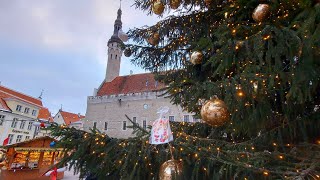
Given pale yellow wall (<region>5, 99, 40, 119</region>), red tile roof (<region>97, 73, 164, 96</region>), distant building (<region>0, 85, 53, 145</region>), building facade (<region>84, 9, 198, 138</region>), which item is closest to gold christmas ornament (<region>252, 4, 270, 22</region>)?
building facade (<region>84, 9, 198, 138</region>)

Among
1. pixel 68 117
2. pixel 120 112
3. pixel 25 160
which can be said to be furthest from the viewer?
pixel 68 117

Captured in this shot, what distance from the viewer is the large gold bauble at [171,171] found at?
1.91 meters

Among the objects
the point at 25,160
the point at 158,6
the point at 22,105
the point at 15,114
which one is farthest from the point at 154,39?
the point at 22,105

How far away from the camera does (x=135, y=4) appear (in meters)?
4.26

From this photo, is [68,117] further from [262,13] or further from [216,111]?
[262,13]

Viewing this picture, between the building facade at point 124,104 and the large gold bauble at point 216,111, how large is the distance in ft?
76.6

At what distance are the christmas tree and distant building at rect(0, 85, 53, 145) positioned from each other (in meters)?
25.2

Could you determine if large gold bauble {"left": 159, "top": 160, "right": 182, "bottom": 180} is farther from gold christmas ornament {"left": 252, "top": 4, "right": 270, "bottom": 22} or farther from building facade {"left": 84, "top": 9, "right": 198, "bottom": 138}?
building facade {"left": 84, "top": 9, "right": 198, "bottom": 138}

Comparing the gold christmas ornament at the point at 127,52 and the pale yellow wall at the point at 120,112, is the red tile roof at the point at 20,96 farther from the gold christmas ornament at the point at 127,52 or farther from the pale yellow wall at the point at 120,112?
the gold christmas ornament at the point at 127,52

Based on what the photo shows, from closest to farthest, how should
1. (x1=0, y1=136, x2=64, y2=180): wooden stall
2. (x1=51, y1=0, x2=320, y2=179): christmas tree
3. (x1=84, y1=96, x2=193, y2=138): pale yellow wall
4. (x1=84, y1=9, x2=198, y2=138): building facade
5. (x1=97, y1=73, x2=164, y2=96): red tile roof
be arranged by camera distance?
(x1=51, y1=0, x2=320, y2=179): christmas tree → (x1=0, y1=136, x2=64, y2=180): wooden stall → (x1=84, y1=96, x2=193, y2=138): pale yellow wall → (x1=84, y1=9, x2=198, y2=138): building facade → (x1=97, y1=73, x2=164, y2=96): red tile roof

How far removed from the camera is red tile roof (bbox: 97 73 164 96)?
28748mm

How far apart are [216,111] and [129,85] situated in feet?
94.2

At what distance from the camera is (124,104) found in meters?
28.9

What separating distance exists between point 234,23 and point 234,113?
3.58ft
